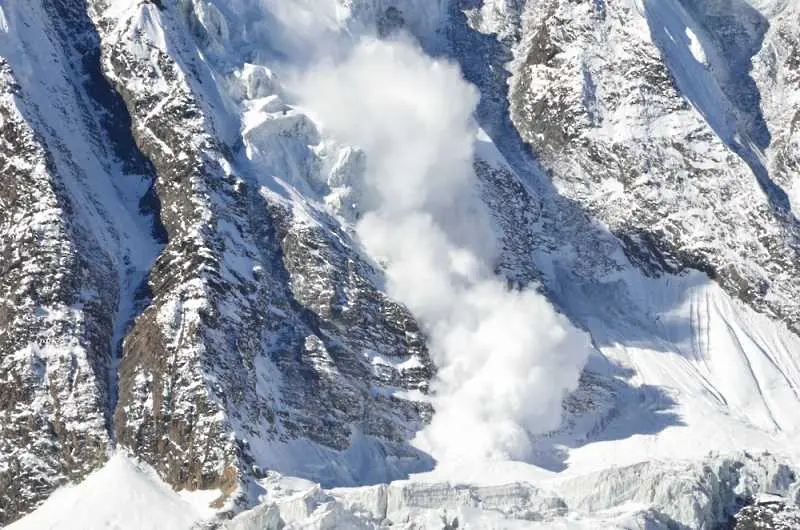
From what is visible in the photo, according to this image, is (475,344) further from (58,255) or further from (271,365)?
(58,255)

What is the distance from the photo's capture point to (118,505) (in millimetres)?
166875

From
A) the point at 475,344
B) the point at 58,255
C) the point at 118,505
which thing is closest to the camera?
the point at 118,505

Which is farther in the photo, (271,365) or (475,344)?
(475,344)

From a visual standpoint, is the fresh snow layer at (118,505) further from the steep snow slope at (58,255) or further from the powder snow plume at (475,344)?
the powder snow plume at (475,344)

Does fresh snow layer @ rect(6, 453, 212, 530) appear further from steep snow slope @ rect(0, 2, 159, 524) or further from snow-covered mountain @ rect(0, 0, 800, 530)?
steep snow slope @ rect(0, 2, 159, 524)

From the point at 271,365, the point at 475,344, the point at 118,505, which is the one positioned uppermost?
the point at 475,344

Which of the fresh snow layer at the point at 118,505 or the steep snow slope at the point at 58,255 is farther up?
the steep snow slope at the point at 58,255

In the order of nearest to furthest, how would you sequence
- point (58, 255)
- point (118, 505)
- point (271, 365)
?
point (118, 505)
point (58, 255)
point (271, 365)

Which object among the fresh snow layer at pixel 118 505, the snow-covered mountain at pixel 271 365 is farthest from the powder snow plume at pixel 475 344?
the fresh snow layer at pixel 118 505

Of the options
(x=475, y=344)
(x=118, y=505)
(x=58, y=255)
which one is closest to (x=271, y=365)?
(x=58, y=255)

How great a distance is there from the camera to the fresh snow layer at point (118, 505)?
165 meters

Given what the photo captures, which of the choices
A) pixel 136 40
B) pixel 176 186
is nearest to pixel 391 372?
pixel 176 186

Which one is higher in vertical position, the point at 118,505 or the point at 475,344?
the point at 475,344

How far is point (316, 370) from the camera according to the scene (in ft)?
601
